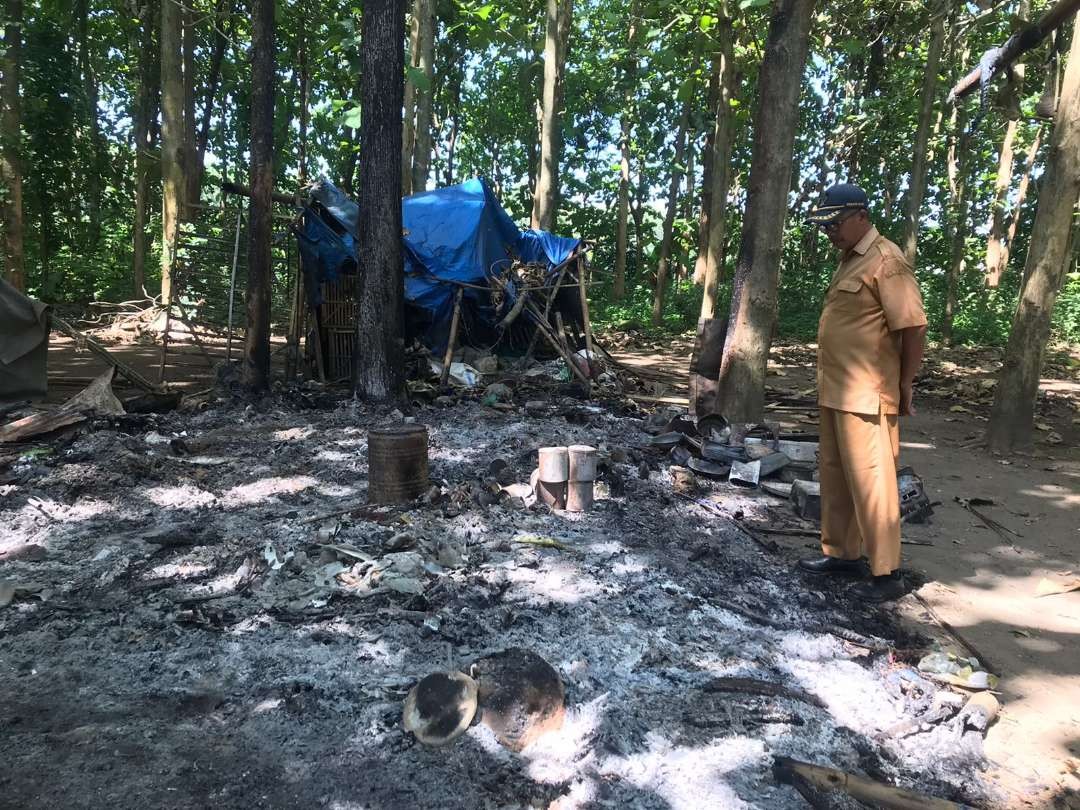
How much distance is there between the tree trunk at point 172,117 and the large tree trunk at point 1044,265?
12.8m

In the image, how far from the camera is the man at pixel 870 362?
3.30m

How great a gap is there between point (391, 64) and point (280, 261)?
360 centimetres

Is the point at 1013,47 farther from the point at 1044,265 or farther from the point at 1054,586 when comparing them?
the point at 1054,586

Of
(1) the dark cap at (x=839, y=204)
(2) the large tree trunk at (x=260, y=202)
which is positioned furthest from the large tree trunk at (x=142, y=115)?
(1) the dark cap at (x=839, y=204)

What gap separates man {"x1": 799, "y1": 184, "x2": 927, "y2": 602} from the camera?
3.30 metres

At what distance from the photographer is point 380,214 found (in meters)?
7.36

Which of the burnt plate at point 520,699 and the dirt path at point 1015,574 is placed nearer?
the burnt plate at point 520,699

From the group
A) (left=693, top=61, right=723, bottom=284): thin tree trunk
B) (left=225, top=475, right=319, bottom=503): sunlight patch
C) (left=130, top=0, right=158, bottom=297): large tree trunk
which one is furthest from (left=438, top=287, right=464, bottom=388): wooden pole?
(left=130, top=0, right=158, bottom=297): large tree trunk

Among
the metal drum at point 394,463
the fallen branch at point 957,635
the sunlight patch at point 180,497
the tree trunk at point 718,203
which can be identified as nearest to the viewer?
the fallen branch at point 957,635

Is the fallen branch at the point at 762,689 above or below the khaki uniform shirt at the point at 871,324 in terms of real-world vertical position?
below

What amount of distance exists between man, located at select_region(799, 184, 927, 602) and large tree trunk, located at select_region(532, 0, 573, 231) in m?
11.5

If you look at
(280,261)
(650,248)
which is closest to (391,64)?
(280,261)

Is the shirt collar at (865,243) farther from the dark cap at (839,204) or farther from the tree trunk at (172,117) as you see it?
the tree trunk at (172,117)

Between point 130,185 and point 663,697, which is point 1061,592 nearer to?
point 663,697
